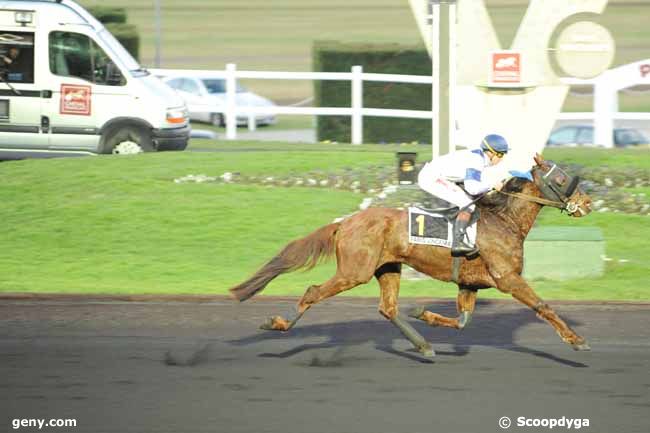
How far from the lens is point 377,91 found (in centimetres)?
2452

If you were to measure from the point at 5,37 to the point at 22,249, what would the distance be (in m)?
6.01

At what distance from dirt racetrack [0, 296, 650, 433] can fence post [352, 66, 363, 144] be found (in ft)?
35.2

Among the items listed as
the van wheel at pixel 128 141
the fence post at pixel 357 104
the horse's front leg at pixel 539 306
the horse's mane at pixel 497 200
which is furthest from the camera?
the fence post at pixel 357 104

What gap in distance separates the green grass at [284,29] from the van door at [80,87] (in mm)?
17548

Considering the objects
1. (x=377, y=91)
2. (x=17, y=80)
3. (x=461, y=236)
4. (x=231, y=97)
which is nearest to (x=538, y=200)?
(x=461, y=236)

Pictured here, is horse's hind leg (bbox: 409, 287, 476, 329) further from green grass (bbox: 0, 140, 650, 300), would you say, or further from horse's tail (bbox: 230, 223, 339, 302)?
green grass (bbox: 0, 140, 650, 300)

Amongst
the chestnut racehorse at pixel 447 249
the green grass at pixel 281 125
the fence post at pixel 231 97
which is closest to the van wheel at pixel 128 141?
the fence post at pixel 231 97

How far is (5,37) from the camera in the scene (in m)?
19.0

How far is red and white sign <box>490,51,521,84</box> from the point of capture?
14.0m

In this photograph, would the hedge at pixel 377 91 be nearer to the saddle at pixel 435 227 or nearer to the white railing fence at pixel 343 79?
the white railing fence at pixel 343 79

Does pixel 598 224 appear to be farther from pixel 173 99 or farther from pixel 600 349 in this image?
pixel 173 99

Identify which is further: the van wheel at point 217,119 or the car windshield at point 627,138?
the van wheel at point 217,119

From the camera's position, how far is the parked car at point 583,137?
23.3m

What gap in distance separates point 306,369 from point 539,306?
1.88 meters
